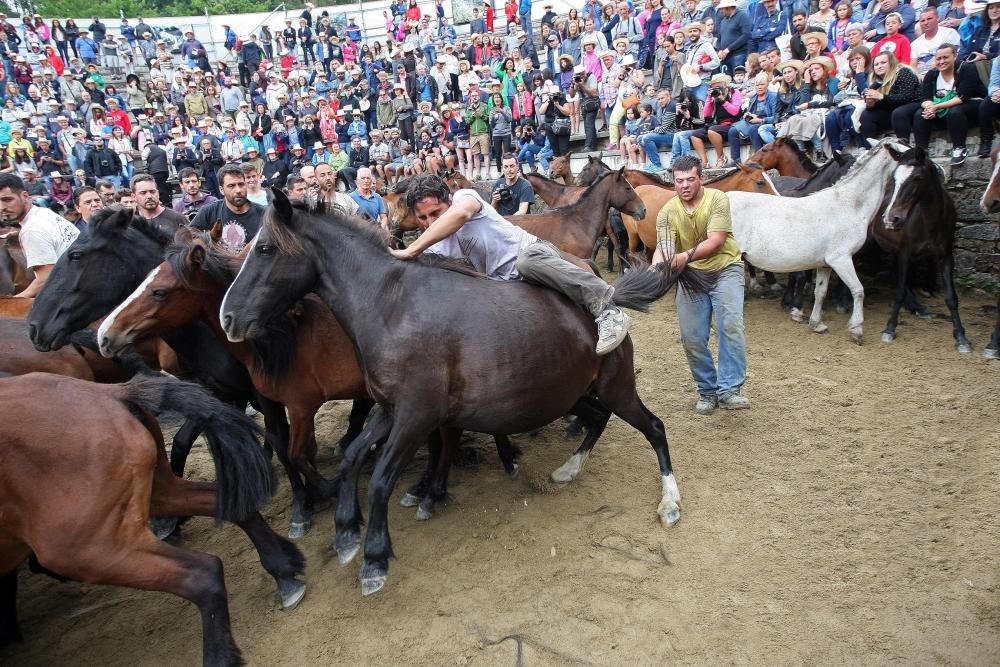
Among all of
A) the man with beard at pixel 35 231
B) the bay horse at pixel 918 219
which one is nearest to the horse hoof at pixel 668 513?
the bay horse at pixel 918 219

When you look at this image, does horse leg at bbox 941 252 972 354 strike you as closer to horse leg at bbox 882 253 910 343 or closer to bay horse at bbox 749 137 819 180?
horse leg at bbox 882 253 910 343

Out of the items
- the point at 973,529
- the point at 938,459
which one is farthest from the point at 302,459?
the point at 938,459

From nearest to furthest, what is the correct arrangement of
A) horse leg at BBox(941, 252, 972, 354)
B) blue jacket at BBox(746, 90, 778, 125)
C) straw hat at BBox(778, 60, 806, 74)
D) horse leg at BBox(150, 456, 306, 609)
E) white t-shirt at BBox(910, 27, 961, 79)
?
1. horse leg at BBox(150, 456, 306, 609)
2. horse leg at BBox(941, 252, 972, 354)
3. white t-shirt at BBox(910, 27, 961, 79)
4. straw hat at BBox(778, 60, 806, 74)
5. blue jacket at BBox(746, 90, 778, 125)

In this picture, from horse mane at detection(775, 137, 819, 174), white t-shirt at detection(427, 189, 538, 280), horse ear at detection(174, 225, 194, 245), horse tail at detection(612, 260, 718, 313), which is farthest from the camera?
horse mane at detection(775, 137, 819, 174)

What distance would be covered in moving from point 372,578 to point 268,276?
69.2 inches

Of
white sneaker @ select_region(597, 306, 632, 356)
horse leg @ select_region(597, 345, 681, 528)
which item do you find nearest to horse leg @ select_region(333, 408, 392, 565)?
white sneaker @ select_region(597, 306, 632, 356)

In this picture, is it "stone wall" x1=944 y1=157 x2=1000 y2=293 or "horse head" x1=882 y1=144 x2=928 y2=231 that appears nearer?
"horse head" x1=882 y1=144 x2=928 y2=231

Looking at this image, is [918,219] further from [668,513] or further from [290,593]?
[290,593]

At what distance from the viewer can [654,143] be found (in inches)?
476

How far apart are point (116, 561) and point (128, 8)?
4311 centimetres

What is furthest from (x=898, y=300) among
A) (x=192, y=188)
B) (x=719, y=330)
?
(x=192, y=188)

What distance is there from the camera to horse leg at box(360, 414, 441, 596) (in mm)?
3447

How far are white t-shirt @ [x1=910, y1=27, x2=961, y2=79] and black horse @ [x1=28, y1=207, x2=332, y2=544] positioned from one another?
9.50 m

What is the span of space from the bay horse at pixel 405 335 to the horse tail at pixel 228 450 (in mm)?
416
